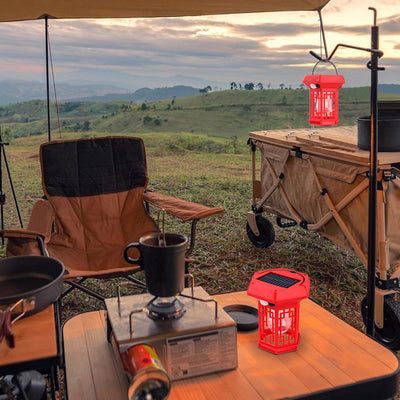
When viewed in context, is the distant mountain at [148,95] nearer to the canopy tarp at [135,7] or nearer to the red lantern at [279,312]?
the canopy tarp at [135,7]

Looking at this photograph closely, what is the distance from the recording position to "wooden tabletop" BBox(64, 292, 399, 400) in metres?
1.28

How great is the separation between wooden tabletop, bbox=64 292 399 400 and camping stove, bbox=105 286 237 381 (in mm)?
38

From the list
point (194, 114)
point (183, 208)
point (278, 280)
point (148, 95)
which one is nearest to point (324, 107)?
point (183, 208)

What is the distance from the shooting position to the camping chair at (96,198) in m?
2.79

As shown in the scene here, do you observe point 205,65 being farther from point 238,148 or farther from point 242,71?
point 238,148

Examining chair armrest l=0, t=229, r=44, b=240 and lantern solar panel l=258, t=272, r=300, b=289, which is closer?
lantern solar panel l=258, t=272, r=300, b=289

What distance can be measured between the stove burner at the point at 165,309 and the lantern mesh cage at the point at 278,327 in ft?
0.88

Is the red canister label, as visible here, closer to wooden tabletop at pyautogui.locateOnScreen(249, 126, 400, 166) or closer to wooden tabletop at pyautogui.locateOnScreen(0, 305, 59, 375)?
Answer: wooden tabletop at pyautogui.locateOnScreen(0, 305, 59, 375)

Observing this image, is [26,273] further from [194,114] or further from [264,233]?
[194,114]

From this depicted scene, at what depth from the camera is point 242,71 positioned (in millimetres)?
15586

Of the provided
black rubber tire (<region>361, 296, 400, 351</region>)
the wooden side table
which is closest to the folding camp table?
black rubber tire (<region>361, 296, 400, 351</region>)

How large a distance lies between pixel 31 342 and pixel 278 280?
77 centimetres

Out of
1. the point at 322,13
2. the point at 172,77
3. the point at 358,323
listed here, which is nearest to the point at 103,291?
the point at 358,323

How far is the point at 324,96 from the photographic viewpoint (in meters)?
2.88
